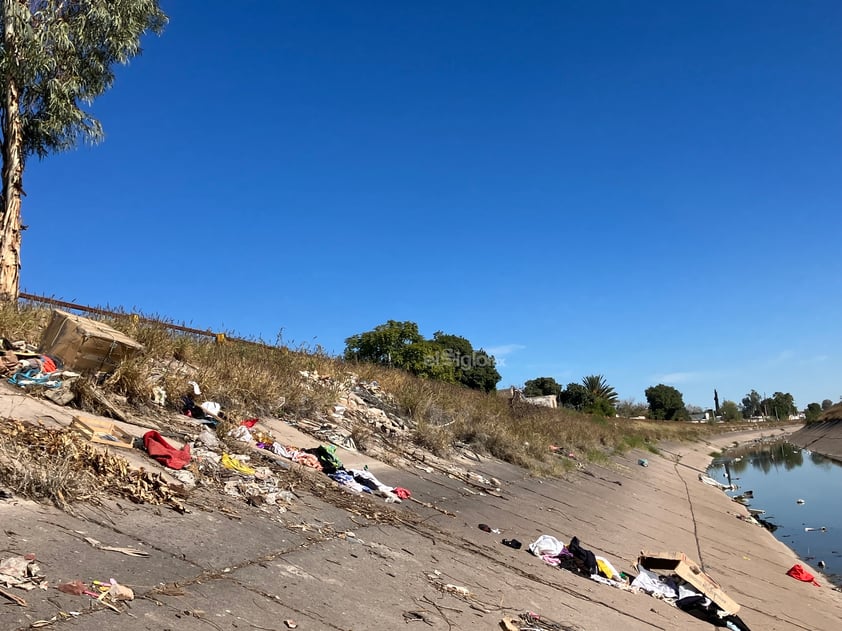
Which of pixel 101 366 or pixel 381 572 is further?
pixel 101 366

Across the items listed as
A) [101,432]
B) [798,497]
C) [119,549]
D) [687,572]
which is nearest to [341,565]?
[119,549]

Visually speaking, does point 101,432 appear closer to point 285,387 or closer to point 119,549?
point 119,549

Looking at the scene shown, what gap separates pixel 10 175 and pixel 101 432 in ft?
33.8

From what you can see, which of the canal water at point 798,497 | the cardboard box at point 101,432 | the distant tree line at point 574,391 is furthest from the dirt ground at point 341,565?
the distant tree line at point 574,391

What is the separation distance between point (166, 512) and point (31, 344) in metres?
4.20

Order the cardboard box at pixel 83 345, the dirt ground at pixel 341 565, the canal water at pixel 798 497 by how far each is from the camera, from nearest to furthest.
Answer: the dirt ground at pixel 341 565 < the cardboard box at pixel 83 345 < the canal water at pixel 798 497

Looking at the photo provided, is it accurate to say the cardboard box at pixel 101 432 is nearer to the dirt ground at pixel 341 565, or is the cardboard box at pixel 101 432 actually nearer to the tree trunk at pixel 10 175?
the dirt ground at pixel 341 565

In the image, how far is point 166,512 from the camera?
4.20 metres

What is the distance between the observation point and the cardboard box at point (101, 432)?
4844 millimetres

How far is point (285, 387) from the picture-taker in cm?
940

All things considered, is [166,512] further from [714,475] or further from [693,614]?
[714,475]

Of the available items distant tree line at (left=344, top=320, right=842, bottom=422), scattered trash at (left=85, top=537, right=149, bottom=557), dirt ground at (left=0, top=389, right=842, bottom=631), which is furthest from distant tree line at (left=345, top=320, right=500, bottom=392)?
scattered trash at (left=85, top=537, right=149, bottom=557)

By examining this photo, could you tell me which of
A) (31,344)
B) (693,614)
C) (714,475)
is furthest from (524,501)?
(714,475)

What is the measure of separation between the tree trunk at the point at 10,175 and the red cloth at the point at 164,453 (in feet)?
28.7
